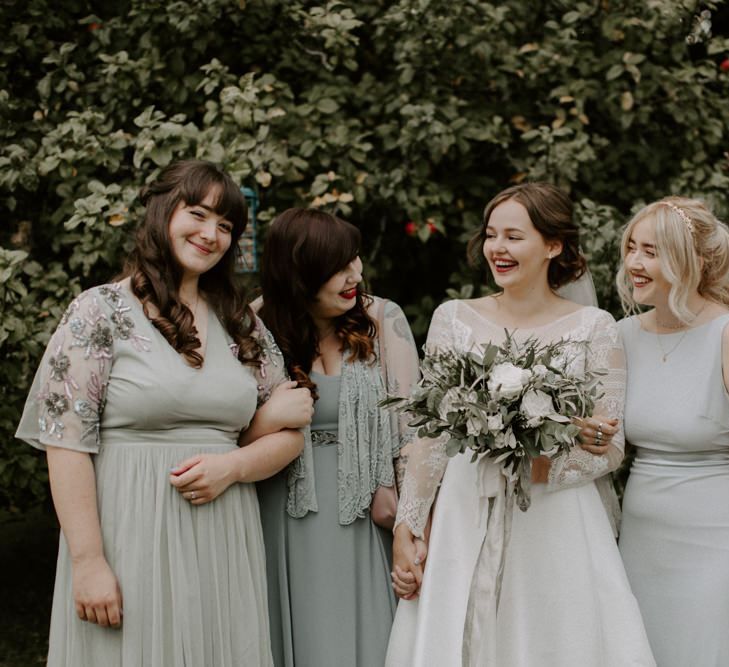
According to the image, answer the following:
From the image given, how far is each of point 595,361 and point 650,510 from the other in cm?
54

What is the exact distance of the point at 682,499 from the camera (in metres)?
3.19

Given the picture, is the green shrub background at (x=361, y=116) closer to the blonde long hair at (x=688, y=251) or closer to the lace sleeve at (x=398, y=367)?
the lace sleeve at (x=398, y=367)

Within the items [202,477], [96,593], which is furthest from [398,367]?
[96,593]

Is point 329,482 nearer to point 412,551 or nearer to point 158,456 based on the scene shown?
point 412,551

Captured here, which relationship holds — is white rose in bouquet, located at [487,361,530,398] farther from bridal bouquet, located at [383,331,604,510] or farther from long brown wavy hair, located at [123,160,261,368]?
long brown wavy hair, located at [123,160,261,368]

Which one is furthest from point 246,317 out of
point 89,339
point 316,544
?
point 316,544

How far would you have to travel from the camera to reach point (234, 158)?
443 cm

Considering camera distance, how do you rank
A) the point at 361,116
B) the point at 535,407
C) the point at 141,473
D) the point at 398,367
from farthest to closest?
the point at 361,116
the point at 398,367
the point at 141,473
the point at 535,407

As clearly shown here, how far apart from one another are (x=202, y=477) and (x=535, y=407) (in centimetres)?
101

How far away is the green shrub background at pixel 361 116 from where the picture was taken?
453 centimetres

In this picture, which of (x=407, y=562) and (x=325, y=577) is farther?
(x=325, y=577)

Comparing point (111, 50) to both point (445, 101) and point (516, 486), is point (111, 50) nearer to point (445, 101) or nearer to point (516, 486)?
point (445, 101)

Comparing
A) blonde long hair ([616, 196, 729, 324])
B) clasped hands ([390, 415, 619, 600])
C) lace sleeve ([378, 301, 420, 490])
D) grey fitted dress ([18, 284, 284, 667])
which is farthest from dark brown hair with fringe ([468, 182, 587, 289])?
grey fitted dress ([18, 284, 284, 667])

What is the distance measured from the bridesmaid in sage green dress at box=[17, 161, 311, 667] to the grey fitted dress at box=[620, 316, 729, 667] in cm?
126
